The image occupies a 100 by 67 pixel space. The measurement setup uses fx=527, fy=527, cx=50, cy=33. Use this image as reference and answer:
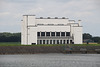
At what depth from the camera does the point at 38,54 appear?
179375 millimetres

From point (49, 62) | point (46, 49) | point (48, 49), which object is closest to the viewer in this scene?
point (49, 62)

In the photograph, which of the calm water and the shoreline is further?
the shoreline

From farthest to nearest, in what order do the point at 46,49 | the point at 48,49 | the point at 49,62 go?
the point at 48,49
the point at 46,49
the point at 49,62

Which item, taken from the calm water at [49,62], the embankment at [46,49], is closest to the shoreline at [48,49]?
the embankment at [46,49]

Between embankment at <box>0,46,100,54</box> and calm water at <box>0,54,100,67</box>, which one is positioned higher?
calm water at <box>0,54,100,67</box>

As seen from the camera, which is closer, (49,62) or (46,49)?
(49,62)

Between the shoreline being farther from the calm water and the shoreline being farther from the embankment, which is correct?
the calm water

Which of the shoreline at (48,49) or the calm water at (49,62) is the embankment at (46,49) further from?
the calm water at (49,62)

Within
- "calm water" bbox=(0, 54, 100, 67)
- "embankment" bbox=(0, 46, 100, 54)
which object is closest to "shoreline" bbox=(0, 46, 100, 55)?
"embankment" bbox=(0, 46, 100, 54)

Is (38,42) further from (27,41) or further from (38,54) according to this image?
(38,54)

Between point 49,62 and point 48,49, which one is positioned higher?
point 49,62

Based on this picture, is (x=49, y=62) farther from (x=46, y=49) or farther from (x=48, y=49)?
(x=48, y=49)

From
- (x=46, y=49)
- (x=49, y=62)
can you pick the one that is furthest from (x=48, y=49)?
(x=49, y=62)

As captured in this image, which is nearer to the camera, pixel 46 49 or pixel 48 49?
pixel 46 49
